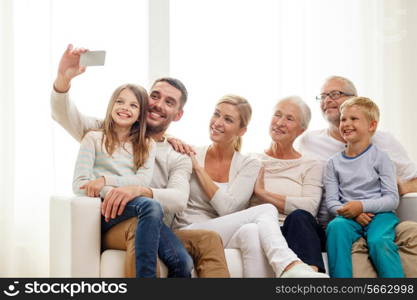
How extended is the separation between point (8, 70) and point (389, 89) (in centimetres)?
211

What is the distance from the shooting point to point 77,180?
7.86ft

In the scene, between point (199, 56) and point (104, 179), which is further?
point (199, 56)

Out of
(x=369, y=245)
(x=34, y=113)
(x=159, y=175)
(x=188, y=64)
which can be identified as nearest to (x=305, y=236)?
(x=369, y=245)

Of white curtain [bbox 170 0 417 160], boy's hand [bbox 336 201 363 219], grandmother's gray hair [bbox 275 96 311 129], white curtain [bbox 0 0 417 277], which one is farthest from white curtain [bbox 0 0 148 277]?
boy's hand [bbox 336 201 363 219]

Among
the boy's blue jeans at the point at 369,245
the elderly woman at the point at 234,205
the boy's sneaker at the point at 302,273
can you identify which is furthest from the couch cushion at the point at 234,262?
the boy's blue jeans at the point at 369,245

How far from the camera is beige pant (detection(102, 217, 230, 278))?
7.26 ft

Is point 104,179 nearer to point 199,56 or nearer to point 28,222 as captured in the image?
point 28,222

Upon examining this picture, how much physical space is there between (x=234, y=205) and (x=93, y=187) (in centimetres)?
64

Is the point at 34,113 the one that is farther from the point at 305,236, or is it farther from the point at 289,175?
the point at 305,236

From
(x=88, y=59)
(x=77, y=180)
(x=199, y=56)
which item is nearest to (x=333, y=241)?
(x=77, y=180)

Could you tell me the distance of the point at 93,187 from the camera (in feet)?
7.64

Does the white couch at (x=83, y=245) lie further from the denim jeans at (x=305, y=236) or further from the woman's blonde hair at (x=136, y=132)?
the denim jeans at (x=305, y=236)

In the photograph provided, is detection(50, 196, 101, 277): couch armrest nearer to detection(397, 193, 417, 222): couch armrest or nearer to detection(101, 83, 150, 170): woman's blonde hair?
detection(101, 83, 150, 170): woman's blonde hair

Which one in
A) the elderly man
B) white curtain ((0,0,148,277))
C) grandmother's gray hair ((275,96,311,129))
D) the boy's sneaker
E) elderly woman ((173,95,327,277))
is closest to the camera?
the boy's sneaker
